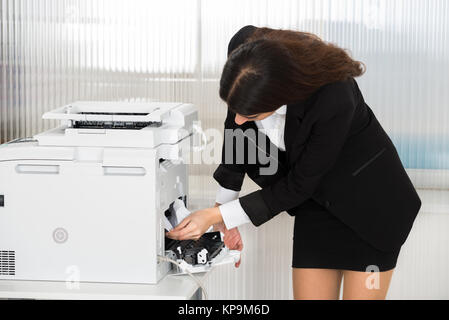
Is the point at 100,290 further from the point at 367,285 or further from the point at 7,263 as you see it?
the point at 367,285

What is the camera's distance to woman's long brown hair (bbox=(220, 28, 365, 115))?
151 centimetres

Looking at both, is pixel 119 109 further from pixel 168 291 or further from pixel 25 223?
pixel 168 291

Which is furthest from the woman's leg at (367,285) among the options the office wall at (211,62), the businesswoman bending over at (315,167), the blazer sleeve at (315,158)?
the office wall at (211,62)

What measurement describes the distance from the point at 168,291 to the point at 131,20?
1.35m

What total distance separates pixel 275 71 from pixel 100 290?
2.25 ft

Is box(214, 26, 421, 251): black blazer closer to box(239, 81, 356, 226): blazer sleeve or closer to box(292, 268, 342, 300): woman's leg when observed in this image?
box(239, 81, 356, 226): blazer sleeve

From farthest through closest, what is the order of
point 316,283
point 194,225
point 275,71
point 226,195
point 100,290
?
point 226,195, point 316,283, point 194,225, point 100,290, point 275,71

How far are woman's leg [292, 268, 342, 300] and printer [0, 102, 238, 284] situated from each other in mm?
320

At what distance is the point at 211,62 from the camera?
2629 mm

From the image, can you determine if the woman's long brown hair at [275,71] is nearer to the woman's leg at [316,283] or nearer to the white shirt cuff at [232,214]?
the white shirt cuff at [232,214]

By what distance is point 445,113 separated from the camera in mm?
2578

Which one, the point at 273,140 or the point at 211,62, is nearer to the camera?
the point at 273,140

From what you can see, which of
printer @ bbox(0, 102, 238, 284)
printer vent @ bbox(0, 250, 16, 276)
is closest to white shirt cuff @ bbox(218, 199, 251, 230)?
printer @ bbox(0, 102, 238, 284)

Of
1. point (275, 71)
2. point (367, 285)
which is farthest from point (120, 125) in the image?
point (367, 285)
